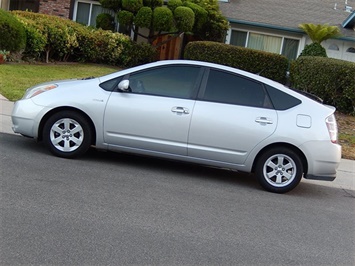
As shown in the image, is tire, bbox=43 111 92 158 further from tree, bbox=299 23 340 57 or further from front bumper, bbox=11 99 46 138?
tree, bbox=299 23 340 57

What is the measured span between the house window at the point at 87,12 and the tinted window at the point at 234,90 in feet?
→ 56.7

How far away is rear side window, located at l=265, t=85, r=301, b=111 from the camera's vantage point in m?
7.43

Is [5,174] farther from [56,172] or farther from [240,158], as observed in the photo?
[240,158]

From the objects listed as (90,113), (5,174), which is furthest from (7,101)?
(5,174)

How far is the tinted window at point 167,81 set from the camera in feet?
24.5

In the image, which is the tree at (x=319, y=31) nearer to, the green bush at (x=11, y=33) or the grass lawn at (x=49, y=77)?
the grass lawn at (x=49, y=77)

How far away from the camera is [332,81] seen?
14898 millimetres

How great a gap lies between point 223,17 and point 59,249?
731 inches

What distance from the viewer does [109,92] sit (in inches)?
295

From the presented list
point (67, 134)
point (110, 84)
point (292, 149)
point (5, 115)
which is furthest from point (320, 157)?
point (5, 115)

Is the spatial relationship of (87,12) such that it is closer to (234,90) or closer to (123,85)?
(123,85)

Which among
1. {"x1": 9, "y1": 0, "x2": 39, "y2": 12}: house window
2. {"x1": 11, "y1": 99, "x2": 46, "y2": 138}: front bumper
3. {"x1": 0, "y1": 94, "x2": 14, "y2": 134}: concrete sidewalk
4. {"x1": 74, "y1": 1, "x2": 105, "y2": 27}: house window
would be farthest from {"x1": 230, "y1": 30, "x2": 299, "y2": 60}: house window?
{"x1": 11, "y1": 99, "x2": 46, "y2": 138}: front bumper

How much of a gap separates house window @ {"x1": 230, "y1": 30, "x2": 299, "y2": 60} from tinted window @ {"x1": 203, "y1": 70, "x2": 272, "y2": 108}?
16.4 meters

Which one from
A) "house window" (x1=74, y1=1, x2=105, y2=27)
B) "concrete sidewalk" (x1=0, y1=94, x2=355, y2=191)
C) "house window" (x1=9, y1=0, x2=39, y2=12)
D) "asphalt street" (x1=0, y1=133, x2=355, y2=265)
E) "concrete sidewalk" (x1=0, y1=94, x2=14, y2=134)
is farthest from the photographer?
"house window" (x1=9, y1=0, x2=39, y2=12)
